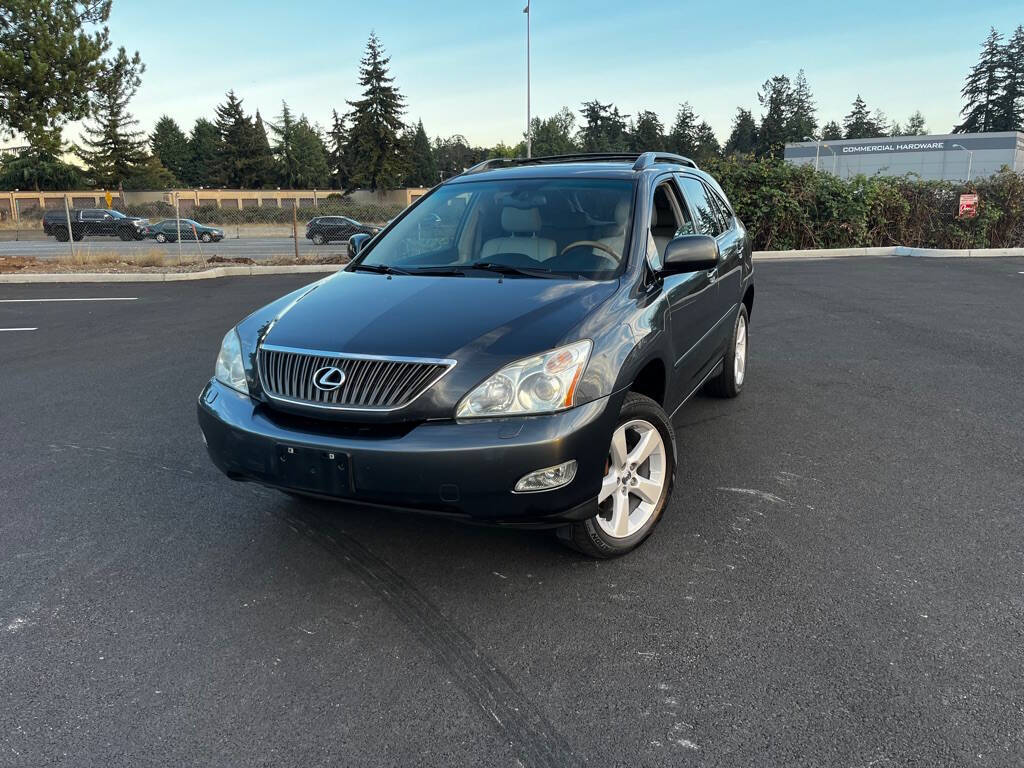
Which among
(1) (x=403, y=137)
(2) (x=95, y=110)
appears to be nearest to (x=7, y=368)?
(2) (x=95, y=110)

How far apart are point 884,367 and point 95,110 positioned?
63.2 ft

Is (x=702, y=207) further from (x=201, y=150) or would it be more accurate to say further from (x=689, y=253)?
(x=201, y=150)

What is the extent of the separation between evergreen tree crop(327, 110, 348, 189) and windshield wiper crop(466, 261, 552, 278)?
7960 centimetres

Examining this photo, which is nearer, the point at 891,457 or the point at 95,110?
the point at 891,457

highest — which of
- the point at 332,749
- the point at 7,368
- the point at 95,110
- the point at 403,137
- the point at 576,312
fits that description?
the point at 403,137

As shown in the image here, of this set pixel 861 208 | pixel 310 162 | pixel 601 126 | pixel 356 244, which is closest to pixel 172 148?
pixel 310 162

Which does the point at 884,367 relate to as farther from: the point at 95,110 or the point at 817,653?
the point at 95,110

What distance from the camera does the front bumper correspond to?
8.93ft

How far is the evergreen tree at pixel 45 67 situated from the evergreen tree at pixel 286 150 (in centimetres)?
7410

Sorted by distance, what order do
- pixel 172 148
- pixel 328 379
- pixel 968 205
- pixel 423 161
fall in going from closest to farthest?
pixel 328 379, pixel 968 205, pixel 172 148, pixel 423 161

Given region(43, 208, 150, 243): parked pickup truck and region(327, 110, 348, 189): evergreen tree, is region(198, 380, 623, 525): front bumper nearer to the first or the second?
region(43, 208, 150, 243): parked pickup truck

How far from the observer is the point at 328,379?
2938 millimetres

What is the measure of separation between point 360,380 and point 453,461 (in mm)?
509

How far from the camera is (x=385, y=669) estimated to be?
2598mm
